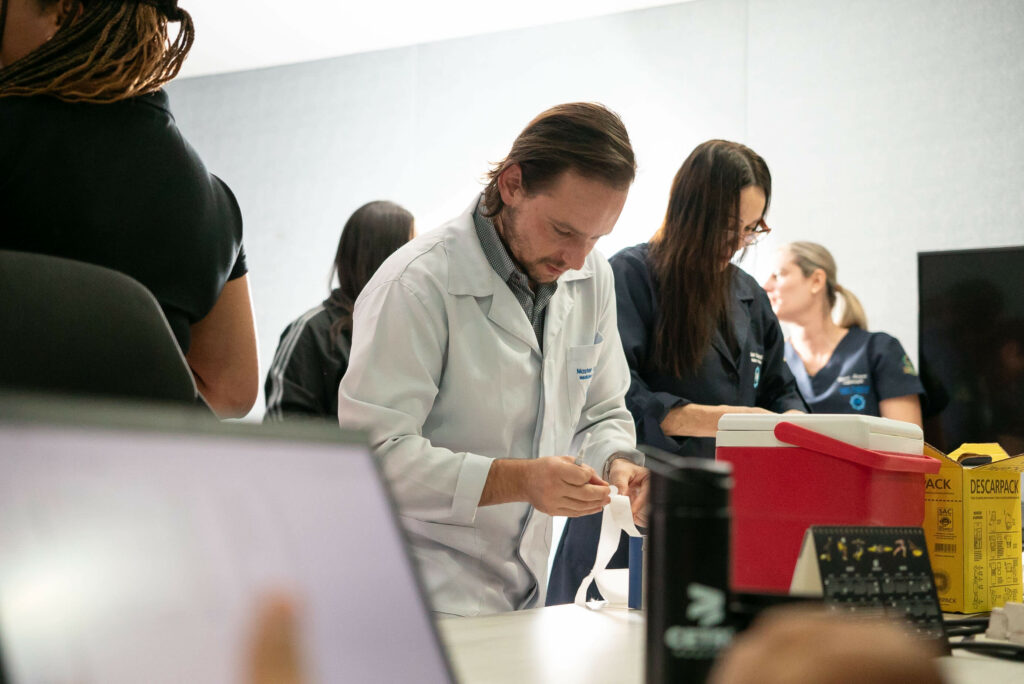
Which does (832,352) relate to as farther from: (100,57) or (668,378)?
(100,57)

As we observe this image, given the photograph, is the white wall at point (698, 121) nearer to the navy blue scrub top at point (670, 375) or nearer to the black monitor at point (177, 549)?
the navy blue scrub top at point (670, 375)

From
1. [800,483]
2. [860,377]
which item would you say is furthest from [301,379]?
[860,377]

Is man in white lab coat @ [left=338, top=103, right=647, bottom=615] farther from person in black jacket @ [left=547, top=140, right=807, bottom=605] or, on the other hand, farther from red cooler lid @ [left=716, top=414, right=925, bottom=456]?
person in black jacket @ [left=547, top=140, right=807, bottom=605]

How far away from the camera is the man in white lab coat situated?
1442 mm

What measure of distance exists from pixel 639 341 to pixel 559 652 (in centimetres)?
119

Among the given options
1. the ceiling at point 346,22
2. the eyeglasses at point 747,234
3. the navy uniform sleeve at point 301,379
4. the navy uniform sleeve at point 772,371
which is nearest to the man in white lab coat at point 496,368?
the eyeglasses at point 747,234

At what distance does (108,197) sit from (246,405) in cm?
33

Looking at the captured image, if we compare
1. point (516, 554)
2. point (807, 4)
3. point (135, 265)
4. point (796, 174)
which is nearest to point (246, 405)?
point (135, 265)

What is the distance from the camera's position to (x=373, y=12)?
4988 millimetres

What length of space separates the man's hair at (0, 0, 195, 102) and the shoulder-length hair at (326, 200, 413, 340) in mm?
1358

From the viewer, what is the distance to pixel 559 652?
1028 millimetres

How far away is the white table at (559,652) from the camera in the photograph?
913 millimetres

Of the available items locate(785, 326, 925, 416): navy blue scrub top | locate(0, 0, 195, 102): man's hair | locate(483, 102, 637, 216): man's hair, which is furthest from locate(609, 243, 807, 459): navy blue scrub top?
locate(0, 0, 195, 102): man's hair

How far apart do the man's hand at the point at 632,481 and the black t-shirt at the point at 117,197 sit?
66cm
